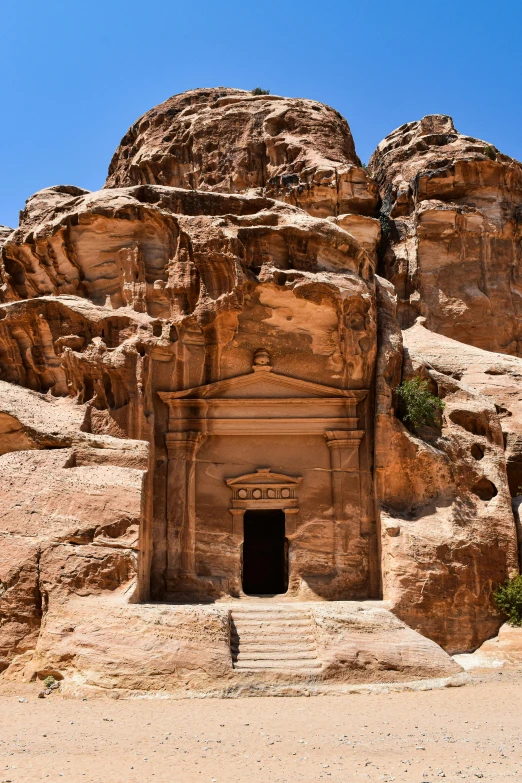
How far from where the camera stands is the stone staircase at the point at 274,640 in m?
13.3

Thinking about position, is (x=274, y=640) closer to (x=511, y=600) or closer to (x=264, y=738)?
(x=264, y=738)

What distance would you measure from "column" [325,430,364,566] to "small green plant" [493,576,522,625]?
342cm

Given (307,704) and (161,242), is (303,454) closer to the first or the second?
(161,242)

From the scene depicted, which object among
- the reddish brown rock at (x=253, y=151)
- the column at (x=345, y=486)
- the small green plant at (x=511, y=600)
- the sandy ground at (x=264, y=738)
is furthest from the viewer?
the reddish brown rock at (x=253, y=151)

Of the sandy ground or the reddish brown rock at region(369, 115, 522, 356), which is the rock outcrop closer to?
the sandy ground

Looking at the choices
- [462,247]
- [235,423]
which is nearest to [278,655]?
[235,423]

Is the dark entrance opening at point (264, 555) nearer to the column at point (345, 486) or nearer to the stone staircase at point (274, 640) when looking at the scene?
the column at point (345, 486)

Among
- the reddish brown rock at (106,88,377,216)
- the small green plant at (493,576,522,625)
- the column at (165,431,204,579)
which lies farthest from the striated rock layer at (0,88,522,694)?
the reddish brown rock at (106,88,377,216)

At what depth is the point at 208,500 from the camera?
61.3 feet

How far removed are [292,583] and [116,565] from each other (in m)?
5.35

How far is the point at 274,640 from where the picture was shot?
46.7 feet

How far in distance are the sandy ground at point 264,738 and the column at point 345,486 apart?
5.80 meters

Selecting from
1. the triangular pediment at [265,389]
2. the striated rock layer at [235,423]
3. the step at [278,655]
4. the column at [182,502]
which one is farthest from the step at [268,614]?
the triangular pediment at [265,389]

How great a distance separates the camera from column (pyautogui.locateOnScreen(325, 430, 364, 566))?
18.3 m
